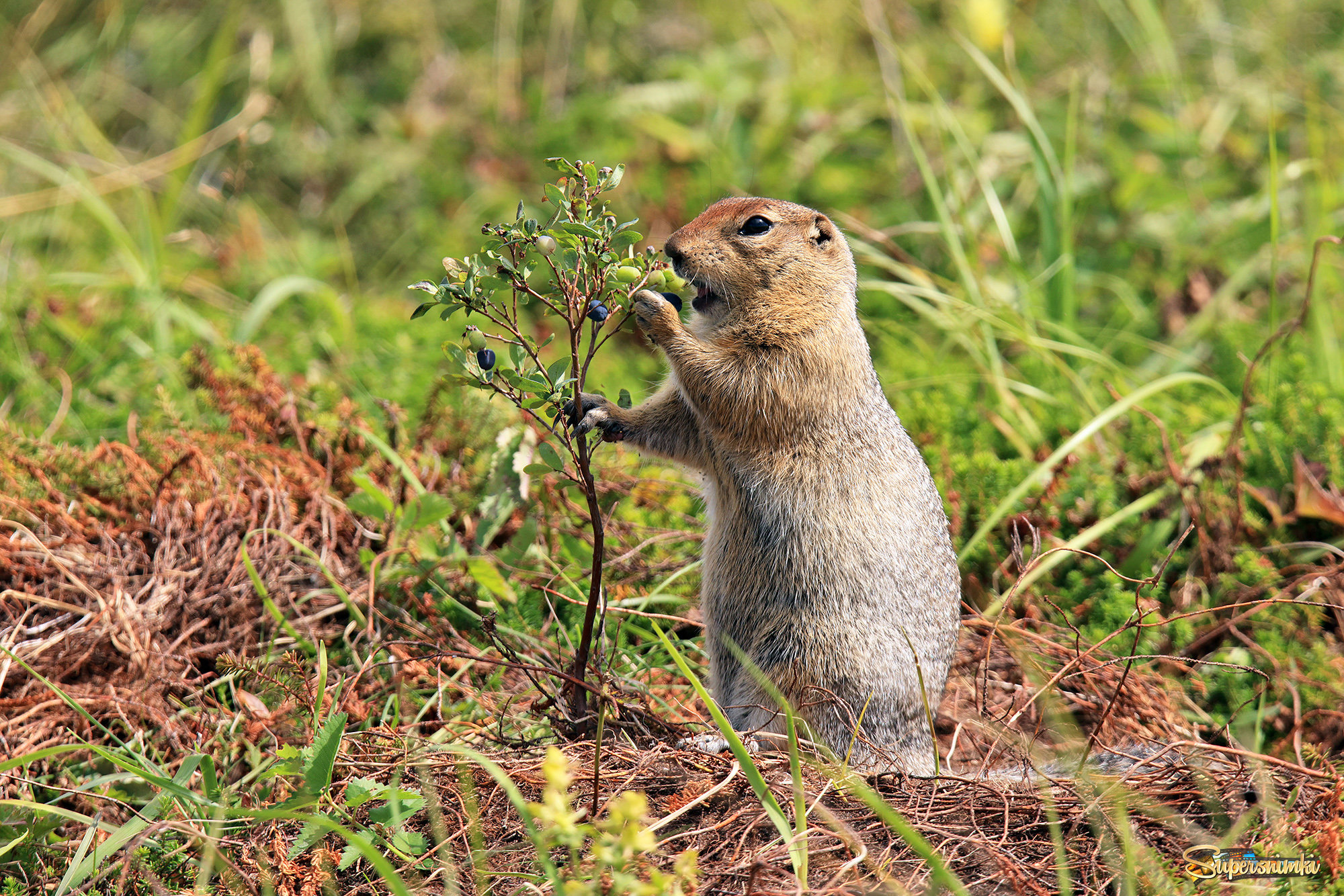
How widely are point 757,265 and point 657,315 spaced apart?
387 millimetres

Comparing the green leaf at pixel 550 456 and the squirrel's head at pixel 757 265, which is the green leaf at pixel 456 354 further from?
the squirrel's head at pixel 757 265

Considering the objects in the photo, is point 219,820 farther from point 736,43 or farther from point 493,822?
point 736,43

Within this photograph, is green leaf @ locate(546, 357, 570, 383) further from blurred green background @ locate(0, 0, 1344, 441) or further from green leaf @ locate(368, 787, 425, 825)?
blurred green background @ locate(0, 0, 1344, 441)

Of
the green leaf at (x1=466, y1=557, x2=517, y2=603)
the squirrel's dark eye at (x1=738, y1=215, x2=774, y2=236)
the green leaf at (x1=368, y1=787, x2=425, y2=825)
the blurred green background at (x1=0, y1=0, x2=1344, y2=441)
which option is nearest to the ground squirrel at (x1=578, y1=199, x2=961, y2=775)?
the squirrel's dark eye at (x1=738, y1=215, x2=774, y2=236)

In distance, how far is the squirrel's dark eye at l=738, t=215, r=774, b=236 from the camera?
333cm

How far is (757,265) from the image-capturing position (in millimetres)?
3320

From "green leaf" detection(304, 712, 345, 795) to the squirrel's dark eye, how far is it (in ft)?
5.96

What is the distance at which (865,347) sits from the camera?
3.54 meters

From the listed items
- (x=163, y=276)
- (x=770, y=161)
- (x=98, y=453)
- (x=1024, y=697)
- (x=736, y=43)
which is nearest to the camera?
(x=1024, y=697)

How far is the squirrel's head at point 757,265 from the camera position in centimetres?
330

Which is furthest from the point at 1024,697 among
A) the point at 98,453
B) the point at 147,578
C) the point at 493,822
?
the point at 98,453

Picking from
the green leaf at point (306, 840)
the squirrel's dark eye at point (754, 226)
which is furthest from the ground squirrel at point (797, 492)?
the green leaf at point (306, 840)

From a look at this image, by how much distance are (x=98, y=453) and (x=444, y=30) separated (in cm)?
503

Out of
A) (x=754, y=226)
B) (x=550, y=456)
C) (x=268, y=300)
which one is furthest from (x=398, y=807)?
(x=268, y=300)
